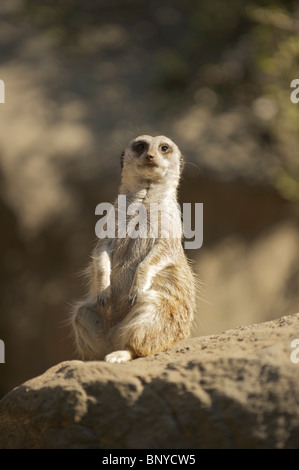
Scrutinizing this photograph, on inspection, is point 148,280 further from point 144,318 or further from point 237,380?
point 237,380

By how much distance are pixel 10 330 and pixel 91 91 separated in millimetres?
2852

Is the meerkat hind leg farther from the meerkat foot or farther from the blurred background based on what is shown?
the blurred background

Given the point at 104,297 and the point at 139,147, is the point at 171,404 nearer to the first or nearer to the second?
the point at 104,297

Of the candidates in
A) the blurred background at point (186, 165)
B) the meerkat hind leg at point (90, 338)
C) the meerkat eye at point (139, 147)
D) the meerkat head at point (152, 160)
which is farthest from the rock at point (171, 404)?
the blurred background at point (186, 165)

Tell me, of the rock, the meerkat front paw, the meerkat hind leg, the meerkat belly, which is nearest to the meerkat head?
the meerkat belly

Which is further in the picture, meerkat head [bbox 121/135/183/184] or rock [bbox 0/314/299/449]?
meerkat head [bbox 121/135/183/184]

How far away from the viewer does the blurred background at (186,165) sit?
6.89 meters

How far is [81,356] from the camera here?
3828 millimetres

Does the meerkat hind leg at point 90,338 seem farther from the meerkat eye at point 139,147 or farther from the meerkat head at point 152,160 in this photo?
the meerkat eye at point 139,147

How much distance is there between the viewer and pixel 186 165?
6.61m

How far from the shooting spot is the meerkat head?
408cm

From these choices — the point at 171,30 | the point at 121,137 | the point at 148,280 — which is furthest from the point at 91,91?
the point at 148,280

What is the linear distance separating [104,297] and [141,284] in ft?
0.79

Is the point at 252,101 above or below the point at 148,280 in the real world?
above
